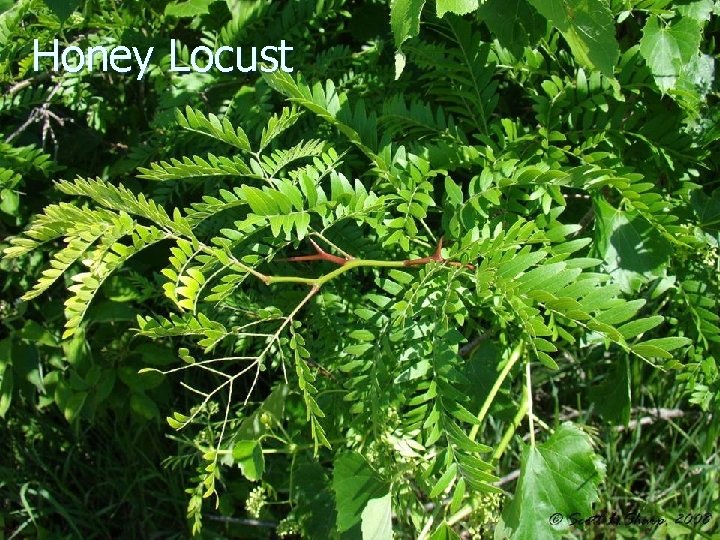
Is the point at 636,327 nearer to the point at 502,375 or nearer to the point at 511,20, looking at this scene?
the point at 502,375

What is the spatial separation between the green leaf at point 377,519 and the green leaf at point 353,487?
0.04 metres

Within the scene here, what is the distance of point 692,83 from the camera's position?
1375 millimetres

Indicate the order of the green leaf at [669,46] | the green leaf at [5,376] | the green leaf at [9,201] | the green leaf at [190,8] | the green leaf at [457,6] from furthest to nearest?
the green leaf at [5,376], the green leaf at [9,201], the green leaf at [190,8], the green leaf at [669,46], the green leaf at [457,6]

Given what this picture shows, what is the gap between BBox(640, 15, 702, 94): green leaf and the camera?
49.5 inches

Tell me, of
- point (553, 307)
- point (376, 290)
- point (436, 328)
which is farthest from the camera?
point (376, 290)

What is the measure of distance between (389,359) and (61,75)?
3.21 ft

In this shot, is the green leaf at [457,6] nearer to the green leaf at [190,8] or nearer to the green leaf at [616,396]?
the green leaf at [190,8]

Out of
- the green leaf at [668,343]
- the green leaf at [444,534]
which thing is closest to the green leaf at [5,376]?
the green leaf at [444,534]

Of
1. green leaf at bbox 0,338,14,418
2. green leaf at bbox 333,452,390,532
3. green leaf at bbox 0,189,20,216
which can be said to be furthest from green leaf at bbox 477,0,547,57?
green leaf at bbox 0,338,14,418

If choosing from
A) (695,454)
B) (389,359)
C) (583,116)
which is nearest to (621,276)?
(583,116)

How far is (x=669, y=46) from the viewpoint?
127cm

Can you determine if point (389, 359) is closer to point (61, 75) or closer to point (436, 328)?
point (436, 328)

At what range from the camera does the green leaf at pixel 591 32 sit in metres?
1.04

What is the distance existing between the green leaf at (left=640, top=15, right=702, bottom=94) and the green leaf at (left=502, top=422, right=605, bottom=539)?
566mm
